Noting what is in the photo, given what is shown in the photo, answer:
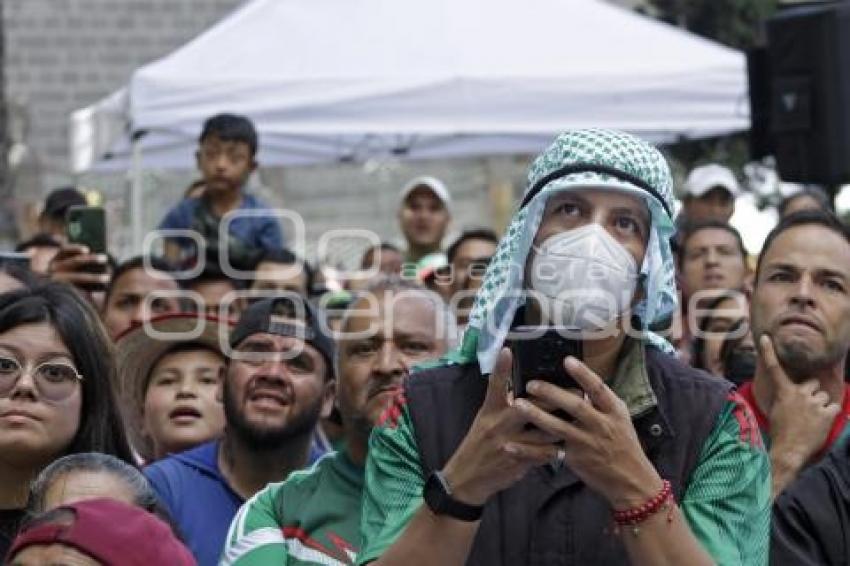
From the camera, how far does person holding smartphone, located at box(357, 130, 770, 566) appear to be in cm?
371

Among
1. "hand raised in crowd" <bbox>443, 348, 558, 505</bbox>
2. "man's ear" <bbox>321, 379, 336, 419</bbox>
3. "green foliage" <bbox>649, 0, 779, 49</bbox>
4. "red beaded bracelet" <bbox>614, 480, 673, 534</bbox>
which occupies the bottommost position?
"man's ear" <bbox>321, 379, 336, 419</bbox>

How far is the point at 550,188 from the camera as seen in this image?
13.3ft

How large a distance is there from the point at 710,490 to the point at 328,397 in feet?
8.80

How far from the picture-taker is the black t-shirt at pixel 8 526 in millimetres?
5035

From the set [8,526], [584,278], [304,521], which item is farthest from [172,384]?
[584,278]

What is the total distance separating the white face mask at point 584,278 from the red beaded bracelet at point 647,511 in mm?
346

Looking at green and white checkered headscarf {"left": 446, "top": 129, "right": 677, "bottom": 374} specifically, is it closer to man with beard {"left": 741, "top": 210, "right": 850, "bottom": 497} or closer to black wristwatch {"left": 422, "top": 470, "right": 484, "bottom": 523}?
black wristwatch {"left": 422, "top": 470, "right": 484, "bottom": 523}

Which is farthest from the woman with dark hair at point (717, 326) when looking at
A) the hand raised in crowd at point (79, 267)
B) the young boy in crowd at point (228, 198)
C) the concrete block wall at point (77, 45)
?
the concrete block wall at point (77, 45)

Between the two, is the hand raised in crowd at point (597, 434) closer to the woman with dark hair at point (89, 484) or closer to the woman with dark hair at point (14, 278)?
the woman with dark hair at point (89, 484)

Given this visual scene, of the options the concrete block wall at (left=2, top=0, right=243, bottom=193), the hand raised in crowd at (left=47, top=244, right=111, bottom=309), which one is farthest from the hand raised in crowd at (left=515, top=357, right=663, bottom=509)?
the concrete block wall at (left=2, top=0, right=243, bottom=193)

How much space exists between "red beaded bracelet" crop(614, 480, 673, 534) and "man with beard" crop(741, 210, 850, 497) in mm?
1874

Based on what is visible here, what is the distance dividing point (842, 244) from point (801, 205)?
3.06 meters

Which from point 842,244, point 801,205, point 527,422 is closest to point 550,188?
point 527,422

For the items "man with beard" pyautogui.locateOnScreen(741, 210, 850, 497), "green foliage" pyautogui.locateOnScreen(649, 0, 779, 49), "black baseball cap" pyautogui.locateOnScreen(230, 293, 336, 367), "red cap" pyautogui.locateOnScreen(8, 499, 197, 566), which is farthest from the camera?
"green foliage" pyautogui.locateOnScreen(649, 0, 779, 49)
